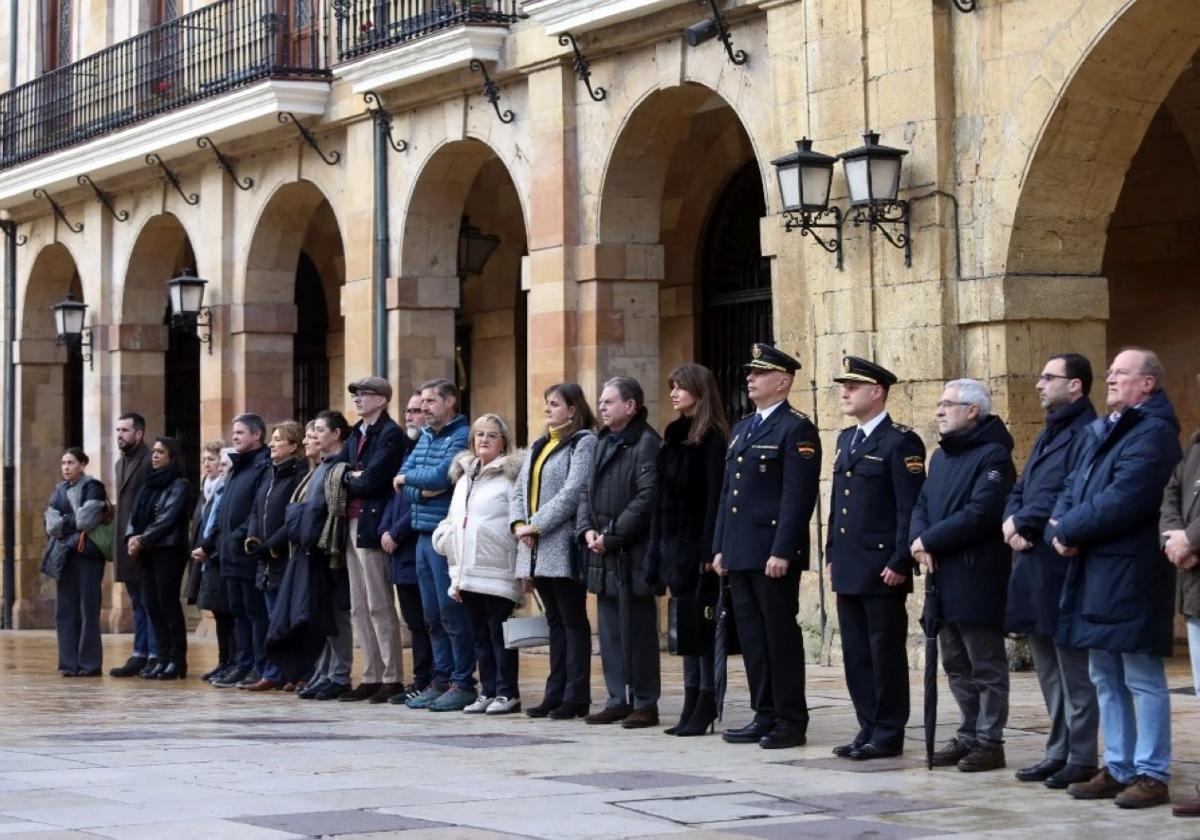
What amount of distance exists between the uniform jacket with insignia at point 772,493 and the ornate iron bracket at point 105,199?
49.4 feet

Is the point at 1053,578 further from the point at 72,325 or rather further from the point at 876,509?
the point at 72,325

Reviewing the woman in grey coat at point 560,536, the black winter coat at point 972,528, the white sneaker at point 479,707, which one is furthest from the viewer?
the white sneaker at point 479,707

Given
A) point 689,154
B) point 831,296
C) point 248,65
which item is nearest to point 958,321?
point 831,296

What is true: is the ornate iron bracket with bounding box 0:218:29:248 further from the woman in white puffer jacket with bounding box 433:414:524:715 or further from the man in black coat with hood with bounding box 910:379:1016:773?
the man in black coat with hood with bounding box 910:379:1016:773

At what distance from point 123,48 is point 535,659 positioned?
9.81 metres

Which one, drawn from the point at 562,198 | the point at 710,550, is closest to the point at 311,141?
the point at 562,198

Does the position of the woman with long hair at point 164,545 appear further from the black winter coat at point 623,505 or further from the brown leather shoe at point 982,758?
the brown leather shoe at point 982,758

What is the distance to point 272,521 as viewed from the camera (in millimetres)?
13906

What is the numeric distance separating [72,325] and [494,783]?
53.3 ft

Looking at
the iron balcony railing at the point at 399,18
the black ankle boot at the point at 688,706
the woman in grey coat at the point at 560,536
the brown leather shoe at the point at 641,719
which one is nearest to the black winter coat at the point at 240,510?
the woman in grey coat at the point at 560,536

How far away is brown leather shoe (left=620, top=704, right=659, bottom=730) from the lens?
11.0 metres

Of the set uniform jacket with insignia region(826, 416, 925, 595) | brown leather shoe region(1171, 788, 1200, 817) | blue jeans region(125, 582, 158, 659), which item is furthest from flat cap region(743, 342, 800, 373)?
blue jeans region(125, 582, 158, 659)

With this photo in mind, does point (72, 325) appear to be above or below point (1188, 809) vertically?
above

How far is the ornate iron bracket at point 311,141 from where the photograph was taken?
802 inches
